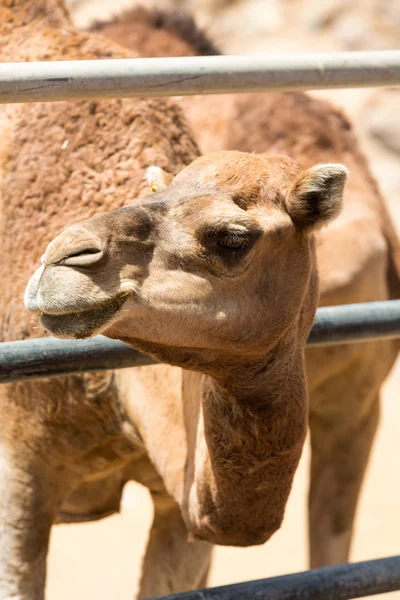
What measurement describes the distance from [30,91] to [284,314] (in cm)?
77

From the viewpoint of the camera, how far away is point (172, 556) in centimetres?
356

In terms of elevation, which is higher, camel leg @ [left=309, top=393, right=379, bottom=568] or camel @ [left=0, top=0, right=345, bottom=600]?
camel @ [left=0, top=0, right=345, bottom=600]

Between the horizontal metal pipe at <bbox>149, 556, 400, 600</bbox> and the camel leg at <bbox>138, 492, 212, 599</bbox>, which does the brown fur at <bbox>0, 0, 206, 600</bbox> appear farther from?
the horizontal metal pipe at <bbox>149, 556, 400, 600</bbox>

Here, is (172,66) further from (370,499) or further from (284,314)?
(370,499)

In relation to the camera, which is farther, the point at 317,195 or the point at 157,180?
the point at 157,180

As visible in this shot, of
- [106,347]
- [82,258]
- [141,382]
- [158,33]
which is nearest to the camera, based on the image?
[82,258]

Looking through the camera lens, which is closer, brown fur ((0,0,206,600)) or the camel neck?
the camel neck

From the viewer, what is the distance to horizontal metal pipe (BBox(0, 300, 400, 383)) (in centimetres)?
217

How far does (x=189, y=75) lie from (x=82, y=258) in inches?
15.9

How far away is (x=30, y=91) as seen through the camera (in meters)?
1.89

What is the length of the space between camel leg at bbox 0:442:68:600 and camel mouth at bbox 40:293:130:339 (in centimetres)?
106

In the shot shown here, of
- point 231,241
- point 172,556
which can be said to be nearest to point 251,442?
point 231,241

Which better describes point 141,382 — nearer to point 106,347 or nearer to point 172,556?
point 106,347

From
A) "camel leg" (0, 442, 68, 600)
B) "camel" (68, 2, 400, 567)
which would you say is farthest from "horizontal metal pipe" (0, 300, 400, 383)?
"camel" (68, 2, 400, 567)
